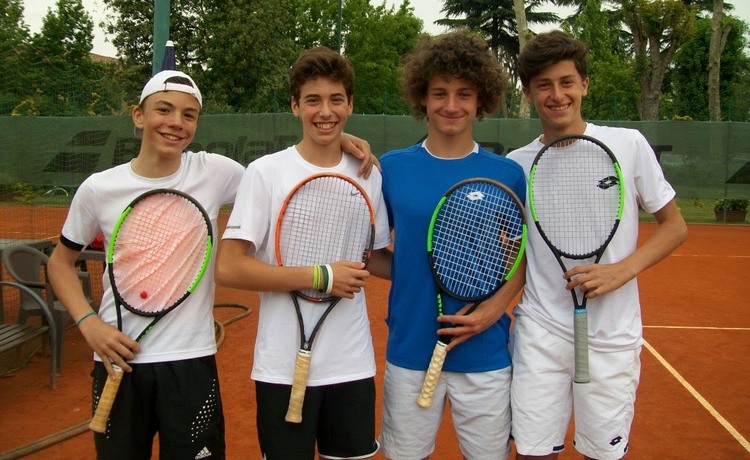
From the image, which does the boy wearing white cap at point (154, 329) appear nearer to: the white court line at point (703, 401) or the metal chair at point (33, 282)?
the metal chair at point (33, 282)

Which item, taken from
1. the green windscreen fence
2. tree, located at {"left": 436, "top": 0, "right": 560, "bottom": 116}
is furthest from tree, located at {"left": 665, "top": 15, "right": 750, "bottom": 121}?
the green windscreen fence

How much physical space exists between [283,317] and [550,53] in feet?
4.06

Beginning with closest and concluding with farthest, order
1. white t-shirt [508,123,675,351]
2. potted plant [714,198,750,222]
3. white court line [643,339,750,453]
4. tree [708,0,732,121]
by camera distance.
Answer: white t-shirt [508,123,675,351], white court line [643,339,750,453], potted plant [714,198,750,222], tree [708,0,732,121]

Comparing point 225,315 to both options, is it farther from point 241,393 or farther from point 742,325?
point 742,325

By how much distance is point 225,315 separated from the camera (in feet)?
18.9

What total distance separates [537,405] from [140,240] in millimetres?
1379

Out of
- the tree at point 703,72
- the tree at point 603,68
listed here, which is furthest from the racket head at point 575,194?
the tree at point 703,72

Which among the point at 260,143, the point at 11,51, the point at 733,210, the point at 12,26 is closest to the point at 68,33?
the point at 12,26

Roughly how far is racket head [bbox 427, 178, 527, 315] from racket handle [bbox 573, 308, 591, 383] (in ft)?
0.83

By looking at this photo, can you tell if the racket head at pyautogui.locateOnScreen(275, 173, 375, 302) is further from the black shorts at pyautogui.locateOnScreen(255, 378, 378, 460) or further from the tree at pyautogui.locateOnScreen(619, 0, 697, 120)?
the tree at pyautogui.locateOnScreen(619, 0, 697, 120)

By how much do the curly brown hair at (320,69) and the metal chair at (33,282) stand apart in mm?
2849

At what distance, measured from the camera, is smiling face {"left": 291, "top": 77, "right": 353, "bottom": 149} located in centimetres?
205

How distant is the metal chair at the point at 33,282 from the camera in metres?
4.21

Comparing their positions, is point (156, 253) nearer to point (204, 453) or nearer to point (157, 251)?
point (157, 251)
